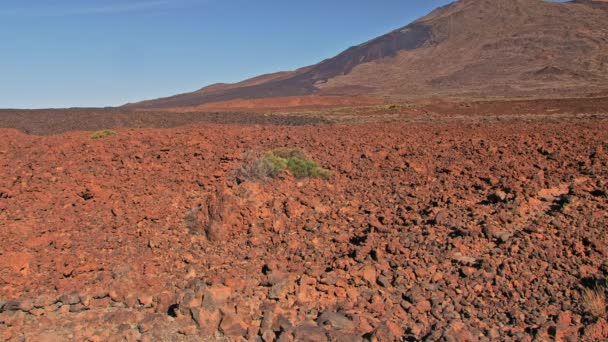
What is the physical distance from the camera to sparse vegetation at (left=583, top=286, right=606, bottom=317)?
3.88 m

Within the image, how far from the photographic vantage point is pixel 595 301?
13.0 feet

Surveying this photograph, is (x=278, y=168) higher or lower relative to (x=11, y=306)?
higher

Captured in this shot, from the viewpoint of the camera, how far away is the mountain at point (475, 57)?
A: 53.4 meters

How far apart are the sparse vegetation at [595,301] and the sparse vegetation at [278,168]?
4.08m

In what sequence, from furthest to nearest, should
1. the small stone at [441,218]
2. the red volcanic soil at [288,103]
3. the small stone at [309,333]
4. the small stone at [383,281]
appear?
the red volcanic soil at [288,103]
the small stone at [441,218]
the small stone at [383,281]
the small stone at [309,333]

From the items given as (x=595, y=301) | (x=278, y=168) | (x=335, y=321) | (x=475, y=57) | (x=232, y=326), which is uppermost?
(x=475, y=57)

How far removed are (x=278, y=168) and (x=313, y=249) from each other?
7.92 ft

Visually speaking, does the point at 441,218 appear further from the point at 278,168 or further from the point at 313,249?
the point at 278,168

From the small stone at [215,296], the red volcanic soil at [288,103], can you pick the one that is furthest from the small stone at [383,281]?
the red volcanic soil at [288,103]

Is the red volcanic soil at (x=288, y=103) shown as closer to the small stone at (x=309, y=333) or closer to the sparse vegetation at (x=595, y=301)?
the sparse vegetation at (x=595, y=301)

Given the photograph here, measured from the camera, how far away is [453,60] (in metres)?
68.5

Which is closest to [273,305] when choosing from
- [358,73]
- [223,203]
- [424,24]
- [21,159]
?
[223,203]

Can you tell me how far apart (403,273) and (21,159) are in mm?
7857

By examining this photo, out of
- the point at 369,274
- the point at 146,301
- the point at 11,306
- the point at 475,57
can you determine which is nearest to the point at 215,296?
the point at 146,301
